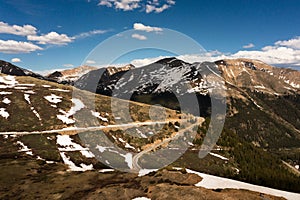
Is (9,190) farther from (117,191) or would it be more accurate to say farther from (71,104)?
(71,104)

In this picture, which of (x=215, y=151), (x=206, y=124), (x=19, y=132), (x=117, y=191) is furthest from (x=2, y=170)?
(x=206, y=124)

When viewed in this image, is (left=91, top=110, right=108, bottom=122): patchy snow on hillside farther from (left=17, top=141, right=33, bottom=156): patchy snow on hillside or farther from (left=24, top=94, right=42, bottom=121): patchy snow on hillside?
(left=17, top=141, right=33, bottom=156): patchy snow on hillside

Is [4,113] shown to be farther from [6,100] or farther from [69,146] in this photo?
[69,146]

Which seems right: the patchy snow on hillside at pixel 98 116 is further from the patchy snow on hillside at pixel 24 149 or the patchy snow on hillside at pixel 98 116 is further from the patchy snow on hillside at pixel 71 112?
the patchy snow on hillside at pixel 24 149

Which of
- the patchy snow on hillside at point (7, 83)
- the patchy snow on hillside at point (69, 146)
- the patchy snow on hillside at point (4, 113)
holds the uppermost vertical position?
the patchy snow on hillside at point (7, 83)

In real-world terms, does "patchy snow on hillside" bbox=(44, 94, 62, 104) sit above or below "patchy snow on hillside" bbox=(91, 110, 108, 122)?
above

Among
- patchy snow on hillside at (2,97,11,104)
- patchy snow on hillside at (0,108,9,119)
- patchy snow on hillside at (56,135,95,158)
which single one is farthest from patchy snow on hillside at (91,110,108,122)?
patchy snow on hillside at (2,97,11,104)

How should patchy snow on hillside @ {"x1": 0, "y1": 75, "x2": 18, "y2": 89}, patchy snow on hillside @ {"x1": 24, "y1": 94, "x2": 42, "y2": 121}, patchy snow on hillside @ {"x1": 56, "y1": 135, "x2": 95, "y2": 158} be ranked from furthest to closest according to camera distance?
patchy snow on hillside @ {"x1": 0, "y1": 75, "x2": 18, "y2": 89} → patchy snow on hillside @ {"x1": 24, "y1": 94, "x2": 42, "y2": 121} → patchy snow on hillside @ {"x1": 56, "y1": 135, "x2": 95, "y2": 158}

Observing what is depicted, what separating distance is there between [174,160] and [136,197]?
187 ft

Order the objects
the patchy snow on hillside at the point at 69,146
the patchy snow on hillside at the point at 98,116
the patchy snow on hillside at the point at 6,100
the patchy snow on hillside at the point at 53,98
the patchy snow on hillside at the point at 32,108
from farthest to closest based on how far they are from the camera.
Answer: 1. the patchy snow on hillside at the point at 53,98
2. the patchy snow on hillside at the point at 98,116
3. the patchy snow on hillside at the point at 6,100
4. the patchy snow on hillside at the point at 32,108
5. the patchy snow on hillside at the point at 69,146

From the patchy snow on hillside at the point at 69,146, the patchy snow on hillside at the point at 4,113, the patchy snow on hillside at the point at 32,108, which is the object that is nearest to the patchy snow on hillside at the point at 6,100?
the patchy snow on hillside at the point at 32,108

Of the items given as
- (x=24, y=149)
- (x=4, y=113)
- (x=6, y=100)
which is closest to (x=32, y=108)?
(x=4, y=113)

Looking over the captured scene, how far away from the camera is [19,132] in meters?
110

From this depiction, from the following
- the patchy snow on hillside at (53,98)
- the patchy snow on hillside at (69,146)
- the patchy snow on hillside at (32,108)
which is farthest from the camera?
the patchy snow on hillside at (53,98)
